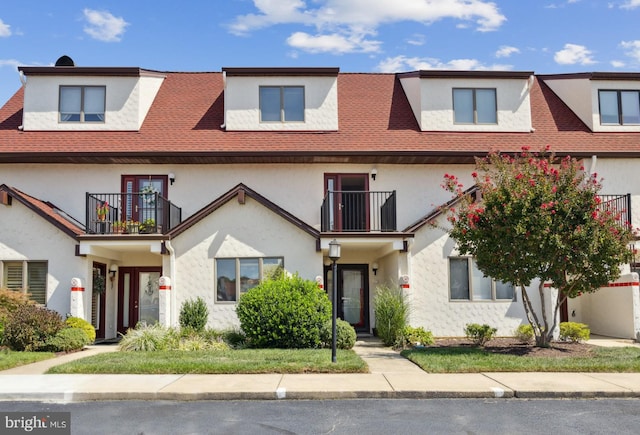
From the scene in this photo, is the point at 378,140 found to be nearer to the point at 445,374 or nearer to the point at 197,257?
the point at 197,257

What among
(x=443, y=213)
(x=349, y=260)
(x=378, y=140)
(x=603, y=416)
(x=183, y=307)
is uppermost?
(x=378, y=140)

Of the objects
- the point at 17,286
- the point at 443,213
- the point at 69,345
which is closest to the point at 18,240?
the point at 17,286

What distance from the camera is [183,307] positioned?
57.4 ft

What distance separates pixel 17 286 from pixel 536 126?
1721 cm

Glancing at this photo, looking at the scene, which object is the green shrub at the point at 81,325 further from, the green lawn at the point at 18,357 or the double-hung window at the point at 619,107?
the double-hung window at the point at 619,107

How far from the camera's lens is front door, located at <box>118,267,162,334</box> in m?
20.7

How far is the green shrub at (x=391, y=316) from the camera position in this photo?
16.8m

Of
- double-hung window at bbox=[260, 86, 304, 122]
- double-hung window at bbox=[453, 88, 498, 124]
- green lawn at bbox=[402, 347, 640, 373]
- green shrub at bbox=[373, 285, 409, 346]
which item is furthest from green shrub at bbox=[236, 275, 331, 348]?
double-hung window at bbox=[453, 88, 498, 124]

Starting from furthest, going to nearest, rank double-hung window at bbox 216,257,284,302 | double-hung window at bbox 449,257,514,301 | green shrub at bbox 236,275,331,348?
double-hung window at bbox 449,257,514,301, double-hung window at bbox 216,257,284,302, green shrub at bbox 236,275,331,348

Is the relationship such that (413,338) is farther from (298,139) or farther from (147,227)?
(147,227)

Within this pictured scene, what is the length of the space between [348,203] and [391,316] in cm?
448

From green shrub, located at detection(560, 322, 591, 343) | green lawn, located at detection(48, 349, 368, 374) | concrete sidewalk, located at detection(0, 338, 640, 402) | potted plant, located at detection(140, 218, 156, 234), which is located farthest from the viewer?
potted plant, located at detection(140, 218, 156, 234)

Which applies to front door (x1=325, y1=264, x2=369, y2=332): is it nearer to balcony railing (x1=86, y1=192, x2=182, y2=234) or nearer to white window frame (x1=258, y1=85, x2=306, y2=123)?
white window frame (x1=258, y1=85, x2=306, y2=123)

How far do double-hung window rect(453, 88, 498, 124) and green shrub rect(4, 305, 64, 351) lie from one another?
46.0 feet
